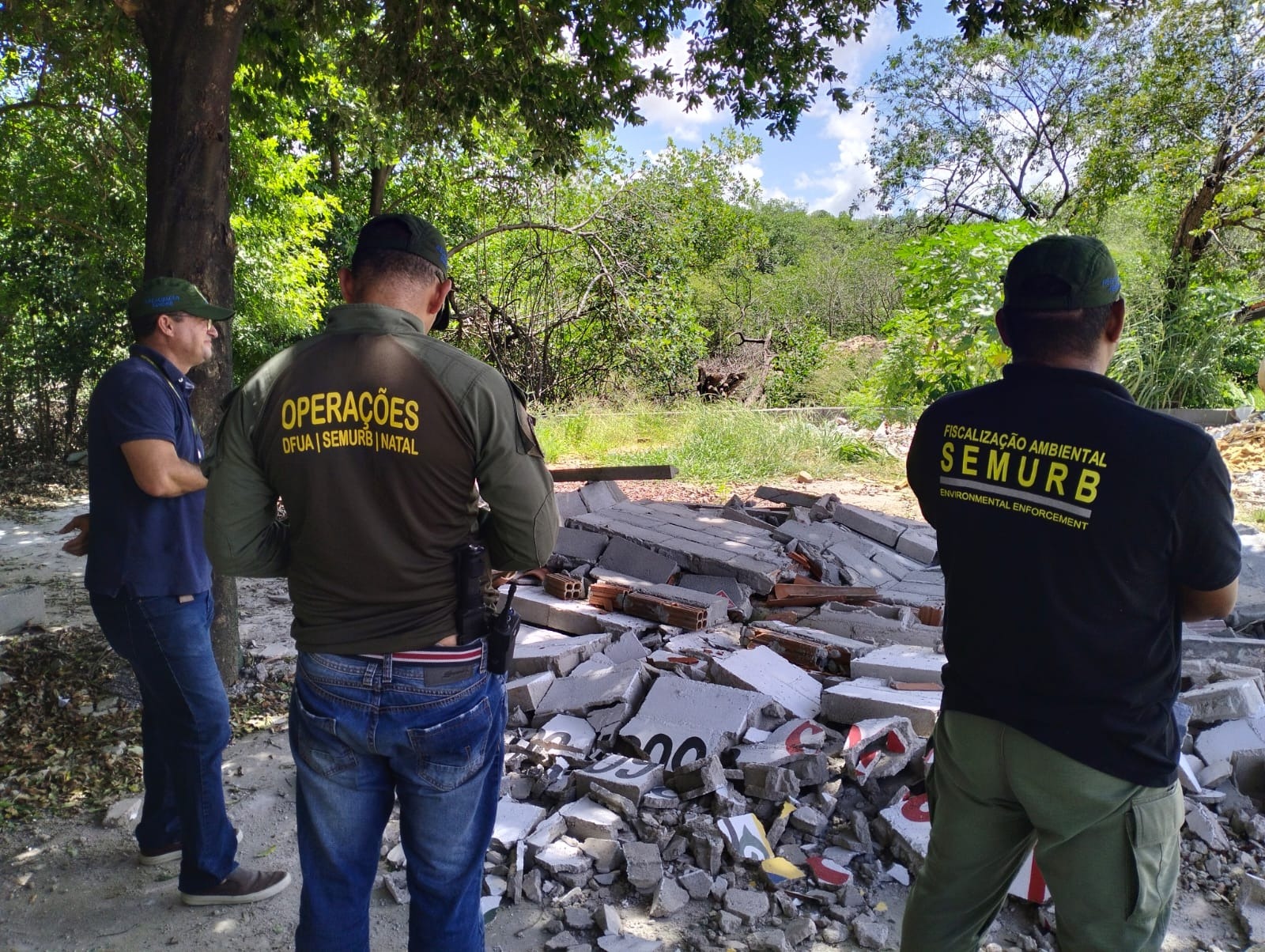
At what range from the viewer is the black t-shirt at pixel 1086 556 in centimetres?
172

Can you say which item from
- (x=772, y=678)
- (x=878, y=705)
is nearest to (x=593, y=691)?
(x=772, y=678)

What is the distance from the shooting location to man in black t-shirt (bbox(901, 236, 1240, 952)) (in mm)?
1735

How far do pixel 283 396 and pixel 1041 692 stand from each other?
178cm

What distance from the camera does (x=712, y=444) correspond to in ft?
37.5

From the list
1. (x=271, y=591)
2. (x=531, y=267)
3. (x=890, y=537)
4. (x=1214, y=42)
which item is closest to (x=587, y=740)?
(x=271, y=591)

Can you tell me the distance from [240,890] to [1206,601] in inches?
121

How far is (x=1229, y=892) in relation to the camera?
314 cm

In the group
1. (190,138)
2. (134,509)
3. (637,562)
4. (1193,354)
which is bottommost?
(637,562)

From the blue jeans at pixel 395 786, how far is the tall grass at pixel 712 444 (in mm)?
8204

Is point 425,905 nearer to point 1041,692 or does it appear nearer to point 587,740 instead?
point 1041,692

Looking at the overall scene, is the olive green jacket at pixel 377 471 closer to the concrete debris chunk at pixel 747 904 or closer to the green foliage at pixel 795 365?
the concrete debris chunk at pixel 747 904

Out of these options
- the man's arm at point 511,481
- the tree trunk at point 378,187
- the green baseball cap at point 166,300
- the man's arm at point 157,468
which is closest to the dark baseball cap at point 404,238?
the man's arm at point 511,481

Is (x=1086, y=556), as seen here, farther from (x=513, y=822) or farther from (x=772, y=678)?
(x=772, y=678)

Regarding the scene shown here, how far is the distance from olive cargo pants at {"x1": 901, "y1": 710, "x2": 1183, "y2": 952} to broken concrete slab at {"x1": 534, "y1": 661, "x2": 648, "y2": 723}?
2.40 metres
